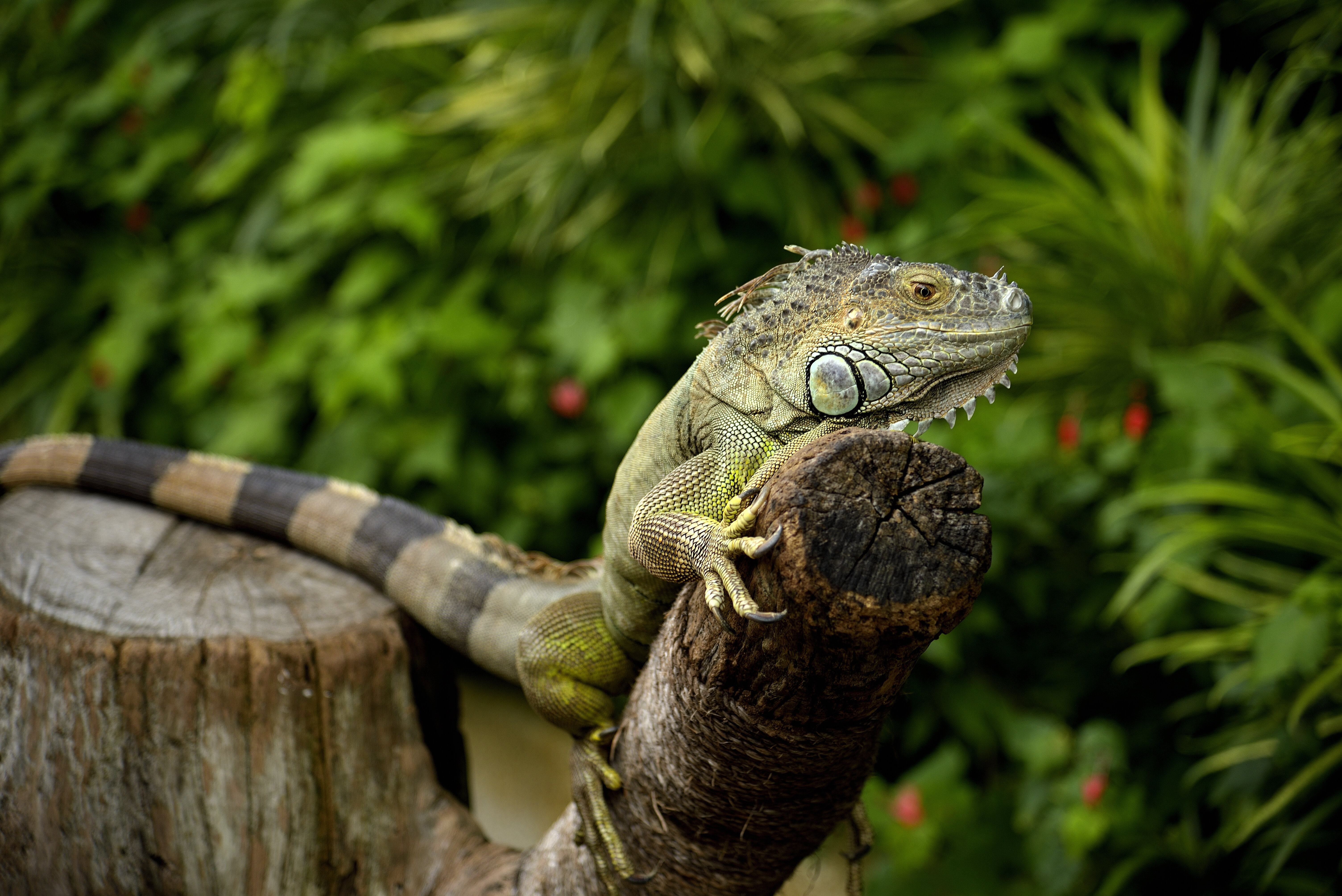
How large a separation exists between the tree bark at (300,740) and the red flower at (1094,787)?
4.92 feet

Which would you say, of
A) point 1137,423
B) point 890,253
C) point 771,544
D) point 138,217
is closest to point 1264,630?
point 1137,423

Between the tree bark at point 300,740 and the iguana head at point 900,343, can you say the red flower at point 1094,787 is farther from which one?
the iguana head at point 900,343

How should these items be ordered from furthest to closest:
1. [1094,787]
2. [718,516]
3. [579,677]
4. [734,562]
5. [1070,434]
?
[1070,434]
[1094,787]
[579,677]
[718,516]
[734,562]

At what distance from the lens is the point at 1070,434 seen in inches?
134

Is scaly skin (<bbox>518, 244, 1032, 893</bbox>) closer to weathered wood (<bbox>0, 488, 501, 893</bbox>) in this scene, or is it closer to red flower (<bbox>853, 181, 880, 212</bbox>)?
weathered wood (<bbox>0, 488, 501, 893</bbox>)

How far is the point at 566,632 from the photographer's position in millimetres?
2025

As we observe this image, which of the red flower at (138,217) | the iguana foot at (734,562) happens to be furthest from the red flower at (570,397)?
the red flower at (138,217)

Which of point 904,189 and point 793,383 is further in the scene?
point 904,189

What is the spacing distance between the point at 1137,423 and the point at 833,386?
202cm

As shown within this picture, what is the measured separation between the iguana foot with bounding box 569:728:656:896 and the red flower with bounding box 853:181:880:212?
2.87m

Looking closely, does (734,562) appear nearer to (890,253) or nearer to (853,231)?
(890,253)

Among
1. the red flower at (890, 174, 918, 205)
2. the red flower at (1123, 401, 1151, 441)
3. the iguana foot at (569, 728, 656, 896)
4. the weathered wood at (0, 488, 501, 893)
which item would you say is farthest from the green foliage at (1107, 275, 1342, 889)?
the weathered wood at (0, 488, 501, 893)

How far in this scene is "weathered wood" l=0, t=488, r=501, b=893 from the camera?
2.12 m

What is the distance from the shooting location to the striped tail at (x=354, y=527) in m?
2.35
